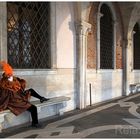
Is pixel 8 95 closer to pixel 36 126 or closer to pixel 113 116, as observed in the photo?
pixel 36 126

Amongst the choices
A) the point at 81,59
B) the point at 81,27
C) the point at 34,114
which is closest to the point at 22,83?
the point at 34,114

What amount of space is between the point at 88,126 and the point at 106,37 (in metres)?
6.53

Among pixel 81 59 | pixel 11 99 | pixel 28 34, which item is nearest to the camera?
pixel 11 99

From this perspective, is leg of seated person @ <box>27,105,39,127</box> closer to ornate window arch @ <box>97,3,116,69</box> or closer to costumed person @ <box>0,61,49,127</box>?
costumed person @ <box>0,61,49,127</box>

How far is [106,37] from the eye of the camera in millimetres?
12945

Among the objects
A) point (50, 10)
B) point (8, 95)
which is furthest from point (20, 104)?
point (50, 10)

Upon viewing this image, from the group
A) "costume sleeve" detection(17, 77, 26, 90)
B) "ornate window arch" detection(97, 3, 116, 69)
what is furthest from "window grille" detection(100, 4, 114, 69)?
"costume sleeve" detection(17, 77, 26, 90)

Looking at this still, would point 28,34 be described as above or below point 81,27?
below

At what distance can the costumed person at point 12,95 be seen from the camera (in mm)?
6598

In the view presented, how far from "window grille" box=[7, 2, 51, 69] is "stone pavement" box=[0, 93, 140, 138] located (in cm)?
164

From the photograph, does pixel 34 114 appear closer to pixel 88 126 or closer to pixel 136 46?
pixel 88 126

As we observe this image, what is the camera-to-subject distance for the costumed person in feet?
21.6

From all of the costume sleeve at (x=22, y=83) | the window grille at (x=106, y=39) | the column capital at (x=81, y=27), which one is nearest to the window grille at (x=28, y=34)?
the costume sleeve at (x=22, y=83)

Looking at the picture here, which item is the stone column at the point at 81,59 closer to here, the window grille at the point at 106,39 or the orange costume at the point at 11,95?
the window grille at the point at 106,39
